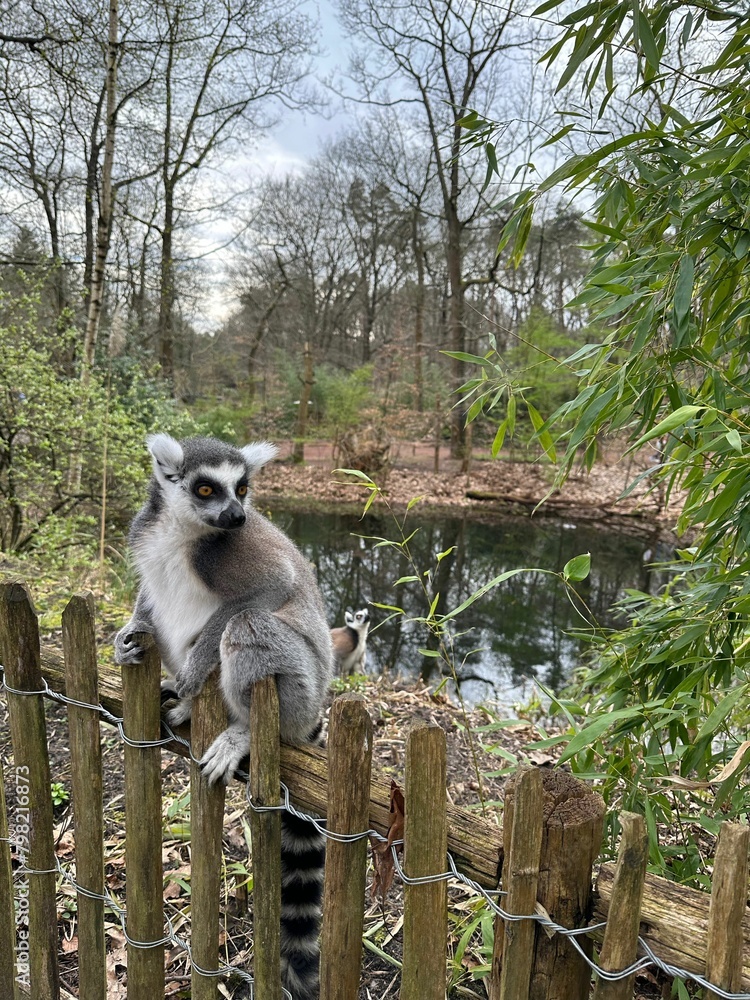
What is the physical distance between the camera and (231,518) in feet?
6.07

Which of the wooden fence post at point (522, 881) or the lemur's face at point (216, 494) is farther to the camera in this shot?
the lemur's face at point (216, 494)

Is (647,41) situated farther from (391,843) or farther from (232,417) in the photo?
(232,417)

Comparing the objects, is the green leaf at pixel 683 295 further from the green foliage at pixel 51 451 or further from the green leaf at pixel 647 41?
the green foliage at pixel 51 451

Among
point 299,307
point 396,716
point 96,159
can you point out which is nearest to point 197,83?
point 96,159

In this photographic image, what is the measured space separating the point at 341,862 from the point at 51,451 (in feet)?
19.4

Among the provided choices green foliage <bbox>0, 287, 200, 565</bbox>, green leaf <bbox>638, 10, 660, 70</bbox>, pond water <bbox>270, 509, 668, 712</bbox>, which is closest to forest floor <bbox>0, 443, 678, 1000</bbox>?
pond water <bbox>270, 509, 668, 712</bbox>

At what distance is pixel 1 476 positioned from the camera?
225 inches

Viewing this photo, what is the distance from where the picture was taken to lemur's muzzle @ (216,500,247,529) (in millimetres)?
1851

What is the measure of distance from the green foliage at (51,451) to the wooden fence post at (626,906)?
5.47m

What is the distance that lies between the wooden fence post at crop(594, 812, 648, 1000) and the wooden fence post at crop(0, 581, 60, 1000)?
1423mm

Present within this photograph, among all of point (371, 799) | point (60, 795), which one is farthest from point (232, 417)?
point (371, 799)

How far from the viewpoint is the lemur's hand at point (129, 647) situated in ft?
4.80

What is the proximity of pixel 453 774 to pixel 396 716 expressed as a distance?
36.2 inches

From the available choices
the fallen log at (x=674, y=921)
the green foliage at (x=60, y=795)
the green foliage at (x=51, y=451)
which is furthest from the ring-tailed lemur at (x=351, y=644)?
the fallen log at (x=674, y=921)
